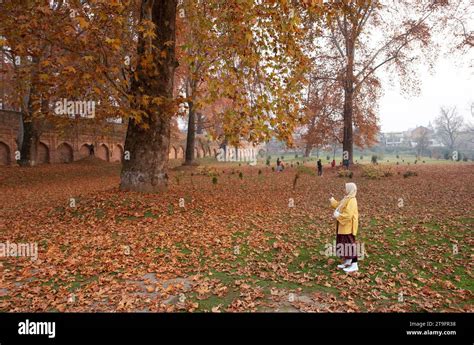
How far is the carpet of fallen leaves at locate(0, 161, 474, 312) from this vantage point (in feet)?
16.9

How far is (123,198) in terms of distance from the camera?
11.2m

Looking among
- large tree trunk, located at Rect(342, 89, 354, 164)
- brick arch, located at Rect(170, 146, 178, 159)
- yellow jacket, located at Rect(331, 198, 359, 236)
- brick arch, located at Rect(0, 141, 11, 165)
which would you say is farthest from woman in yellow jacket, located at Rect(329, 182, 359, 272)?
brick arch, located at Rect(170, 146, 178, 159)

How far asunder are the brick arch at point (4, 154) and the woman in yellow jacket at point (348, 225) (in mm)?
27864

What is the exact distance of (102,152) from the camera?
115ft

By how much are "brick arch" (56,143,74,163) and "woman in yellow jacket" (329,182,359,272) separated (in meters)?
30.6

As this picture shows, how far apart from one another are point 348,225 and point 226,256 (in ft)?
9.71

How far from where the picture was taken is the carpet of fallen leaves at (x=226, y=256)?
515cm

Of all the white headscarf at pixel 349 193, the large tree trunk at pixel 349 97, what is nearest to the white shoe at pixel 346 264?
the white headscarf at pixel 349 193

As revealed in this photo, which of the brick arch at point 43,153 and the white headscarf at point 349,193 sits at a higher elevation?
the brick arch at point 43,153

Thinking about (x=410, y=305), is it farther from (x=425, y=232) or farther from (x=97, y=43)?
(x=97, y=43)

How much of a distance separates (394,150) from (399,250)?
8198cm

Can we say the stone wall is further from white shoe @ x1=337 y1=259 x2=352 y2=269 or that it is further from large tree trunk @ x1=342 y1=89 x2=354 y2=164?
large tree trunk @ x1=342 y1=89 x2=354 y2=164

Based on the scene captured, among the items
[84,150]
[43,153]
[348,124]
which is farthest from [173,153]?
[348,124]

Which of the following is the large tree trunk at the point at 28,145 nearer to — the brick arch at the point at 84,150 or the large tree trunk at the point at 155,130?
the brick arch at the point at 84,150
